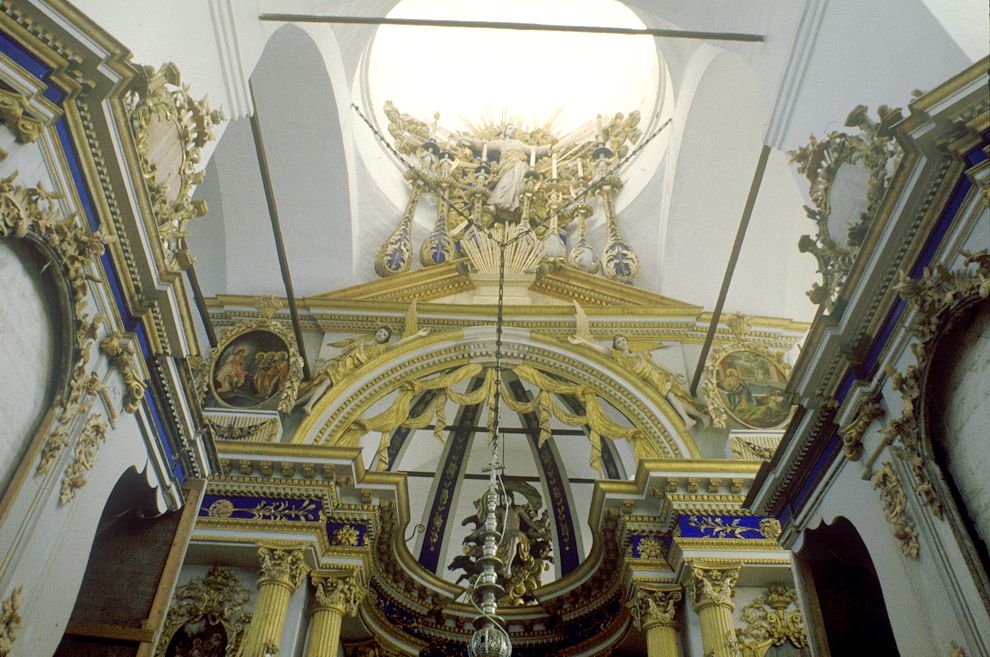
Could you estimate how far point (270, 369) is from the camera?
9.63 meters

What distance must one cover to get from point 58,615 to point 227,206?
23.4ft

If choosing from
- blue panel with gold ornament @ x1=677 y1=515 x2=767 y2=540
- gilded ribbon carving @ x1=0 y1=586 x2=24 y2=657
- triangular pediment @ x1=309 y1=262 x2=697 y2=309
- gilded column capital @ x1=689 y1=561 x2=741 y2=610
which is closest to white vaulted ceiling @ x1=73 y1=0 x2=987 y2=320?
triangular pediment @ x1=309 y1=262 x2=697 y2=309

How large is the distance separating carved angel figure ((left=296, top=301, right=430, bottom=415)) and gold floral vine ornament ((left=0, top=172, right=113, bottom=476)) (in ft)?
17.3

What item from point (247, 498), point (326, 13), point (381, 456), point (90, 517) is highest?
point (326, 13)

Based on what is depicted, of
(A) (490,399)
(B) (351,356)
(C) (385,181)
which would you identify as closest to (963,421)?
(A) (490,399)

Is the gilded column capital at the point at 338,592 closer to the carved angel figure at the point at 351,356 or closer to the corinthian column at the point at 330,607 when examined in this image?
the corinthian column at the point at 330,607

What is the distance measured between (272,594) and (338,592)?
0.72 m

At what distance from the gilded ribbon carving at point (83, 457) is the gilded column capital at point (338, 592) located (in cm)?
434

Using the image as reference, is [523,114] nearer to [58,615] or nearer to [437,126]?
[437,126]

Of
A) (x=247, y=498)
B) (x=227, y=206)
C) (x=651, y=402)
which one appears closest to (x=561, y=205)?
(x=651, y=402)

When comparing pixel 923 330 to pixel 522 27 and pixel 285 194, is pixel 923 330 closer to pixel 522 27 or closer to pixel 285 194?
pixel 522 27

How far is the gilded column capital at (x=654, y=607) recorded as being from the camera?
26.1ft

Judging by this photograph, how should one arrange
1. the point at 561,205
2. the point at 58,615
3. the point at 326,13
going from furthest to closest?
the point at 561,205
the point at 326,13
the point at 58,615

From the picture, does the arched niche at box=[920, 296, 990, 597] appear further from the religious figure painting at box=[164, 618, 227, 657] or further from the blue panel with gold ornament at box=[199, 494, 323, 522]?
the religious figure painting at box=[164, 618, 227, 657]
